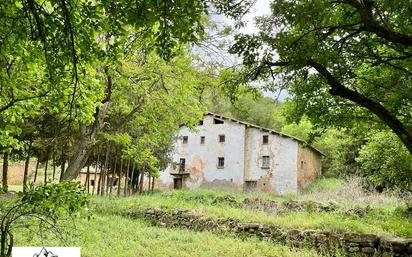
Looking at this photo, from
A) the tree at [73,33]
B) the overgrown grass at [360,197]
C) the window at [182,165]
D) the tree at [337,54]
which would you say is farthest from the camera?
the window at [182,165]

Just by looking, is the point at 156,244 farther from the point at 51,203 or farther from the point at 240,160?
the point at 240,160

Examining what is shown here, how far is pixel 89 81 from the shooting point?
686cm

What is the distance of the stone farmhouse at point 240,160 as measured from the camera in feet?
105

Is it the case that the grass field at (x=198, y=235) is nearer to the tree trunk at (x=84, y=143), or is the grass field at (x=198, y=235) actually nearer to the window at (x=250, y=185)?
the tree trunk at (x=84, y=143)

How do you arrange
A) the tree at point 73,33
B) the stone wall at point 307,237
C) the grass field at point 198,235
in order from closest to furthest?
the tree at point 73,33 < the grass field at point 198,235 < the stone wall at point 307,237

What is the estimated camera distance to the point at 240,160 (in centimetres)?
3400

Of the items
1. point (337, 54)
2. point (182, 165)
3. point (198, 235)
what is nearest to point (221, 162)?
point (182, 165)

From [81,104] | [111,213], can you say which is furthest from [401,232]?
[111,213]

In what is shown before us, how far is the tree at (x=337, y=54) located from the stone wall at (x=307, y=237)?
3.32 meters

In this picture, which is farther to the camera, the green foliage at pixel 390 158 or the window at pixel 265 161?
the window at pixel 265 161

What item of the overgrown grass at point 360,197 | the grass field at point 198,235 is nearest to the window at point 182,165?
the overgrown grass at point 360,197

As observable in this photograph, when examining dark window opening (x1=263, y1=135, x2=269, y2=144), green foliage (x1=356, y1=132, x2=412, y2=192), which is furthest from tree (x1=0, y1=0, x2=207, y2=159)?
dark window opening (x1=263, y1=135, x2=269, y2=144)

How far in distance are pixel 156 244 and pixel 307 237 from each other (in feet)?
15.0

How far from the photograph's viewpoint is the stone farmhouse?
3186 cm
